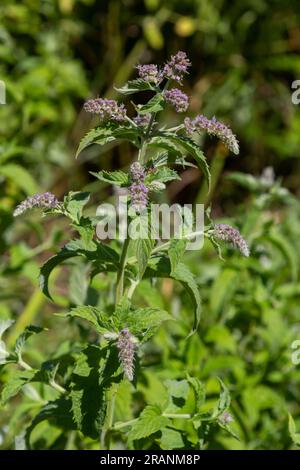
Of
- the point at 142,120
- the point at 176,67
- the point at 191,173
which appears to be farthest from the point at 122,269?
the point at 191,173

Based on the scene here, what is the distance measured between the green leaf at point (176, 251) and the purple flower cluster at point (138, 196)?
0.14 metres

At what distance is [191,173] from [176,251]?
304cm

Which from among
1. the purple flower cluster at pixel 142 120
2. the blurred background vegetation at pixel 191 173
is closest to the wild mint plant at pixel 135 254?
the purple flower cluster at pixel 142 120

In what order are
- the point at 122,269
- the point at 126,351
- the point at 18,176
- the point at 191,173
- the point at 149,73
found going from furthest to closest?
the point at 191,173 → the point at 18,176 → the point at 122,269 → the point at 149,73 → the point at 126,351

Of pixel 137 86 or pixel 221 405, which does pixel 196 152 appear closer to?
pixel 137 86

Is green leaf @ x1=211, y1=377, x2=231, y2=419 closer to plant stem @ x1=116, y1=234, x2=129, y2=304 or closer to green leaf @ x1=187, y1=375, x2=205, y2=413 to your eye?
green leaf @ x1=187, y1=375, x2=205, y2=413

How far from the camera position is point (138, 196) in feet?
4.45

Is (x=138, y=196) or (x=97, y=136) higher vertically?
(x=97, y=136)

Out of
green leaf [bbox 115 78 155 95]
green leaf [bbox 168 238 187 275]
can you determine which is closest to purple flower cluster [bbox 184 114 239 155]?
green leaf [bbox 115 78 155 95]

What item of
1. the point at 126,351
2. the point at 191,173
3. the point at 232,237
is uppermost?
the point at 191,173

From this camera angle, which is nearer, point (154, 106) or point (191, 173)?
point (154, 106)

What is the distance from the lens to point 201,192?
421cm

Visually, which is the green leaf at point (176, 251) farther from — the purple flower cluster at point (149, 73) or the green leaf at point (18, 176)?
the green leaf at point (18, 176)
